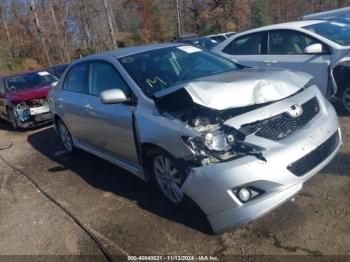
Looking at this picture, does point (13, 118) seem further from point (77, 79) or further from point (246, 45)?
point (246, 45)

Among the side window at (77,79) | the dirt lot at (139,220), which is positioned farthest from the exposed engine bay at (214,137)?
the side window at (77,79)

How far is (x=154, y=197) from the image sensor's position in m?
4.58

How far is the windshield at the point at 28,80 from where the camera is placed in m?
10.5

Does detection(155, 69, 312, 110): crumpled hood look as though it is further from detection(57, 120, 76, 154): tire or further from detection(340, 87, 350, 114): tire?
detection(57, 120, 76, 154): tire

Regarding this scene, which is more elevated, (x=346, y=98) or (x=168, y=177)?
(x=168, y=177)

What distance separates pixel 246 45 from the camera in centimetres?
731

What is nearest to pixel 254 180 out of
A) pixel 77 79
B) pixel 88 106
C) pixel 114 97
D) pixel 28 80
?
pixel 114 97

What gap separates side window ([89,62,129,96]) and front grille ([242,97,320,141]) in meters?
1.66

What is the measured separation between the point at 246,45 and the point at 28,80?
6423mm

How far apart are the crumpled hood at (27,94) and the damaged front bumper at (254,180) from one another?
23.6ft

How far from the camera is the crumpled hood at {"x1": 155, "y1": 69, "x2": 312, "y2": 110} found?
11.7 feet

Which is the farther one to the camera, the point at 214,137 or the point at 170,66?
the point at 170,66

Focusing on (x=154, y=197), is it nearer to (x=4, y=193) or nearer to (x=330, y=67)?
(x=4, y=193)

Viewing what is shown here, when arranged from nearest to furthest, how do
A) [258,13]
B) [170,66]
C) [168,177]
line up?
[168,177], [170,66], [258,13]
